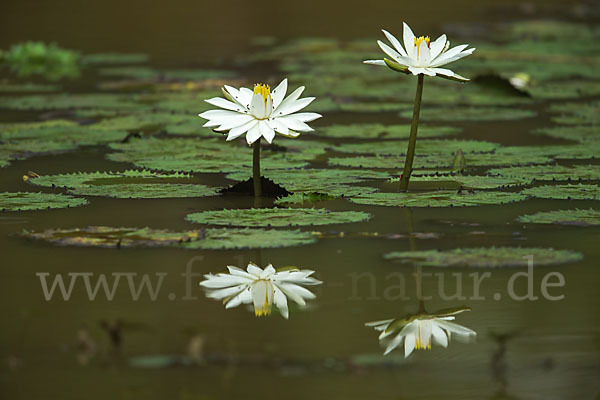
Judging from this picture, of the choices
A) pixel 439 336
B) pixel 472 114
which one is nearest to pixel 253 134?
pixel 439 336

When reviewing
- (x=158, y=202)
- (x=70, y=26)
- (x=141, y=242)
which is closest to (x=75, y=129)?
(x=158, y=202)

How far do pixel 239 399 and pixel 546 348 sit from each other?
0.80 metres

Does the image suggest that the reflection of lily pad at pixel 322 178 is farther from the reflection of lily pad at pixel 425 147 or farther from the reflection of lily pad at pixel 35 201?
the reflection of lily pad at pixel 35 201

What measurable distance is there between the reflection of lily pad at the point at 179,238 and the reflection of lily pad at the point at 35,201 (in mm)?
434

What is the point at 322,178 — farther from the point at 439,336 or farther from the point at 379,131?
the point at 439,336

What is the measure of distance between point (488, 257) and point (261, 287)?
2.34ft

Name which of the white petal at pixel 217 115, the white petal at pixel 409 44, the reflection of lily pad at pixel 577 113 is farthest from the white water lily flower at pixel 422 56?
the reflection of lily pad at pixel 577 113

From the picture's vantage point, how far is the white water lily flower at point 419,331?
262 centimetres

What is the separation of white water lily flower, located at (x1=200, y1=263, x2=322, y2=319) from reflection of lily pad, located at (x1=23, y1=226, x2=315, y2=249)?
17 centimetres

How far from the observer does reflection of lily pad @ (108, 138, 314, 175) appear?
5.11 meters

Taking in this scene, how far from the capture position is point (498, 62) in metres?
10.1

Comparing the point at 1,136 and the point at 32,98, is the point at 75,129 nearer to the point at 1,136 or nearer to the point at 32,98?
the point at 1,136

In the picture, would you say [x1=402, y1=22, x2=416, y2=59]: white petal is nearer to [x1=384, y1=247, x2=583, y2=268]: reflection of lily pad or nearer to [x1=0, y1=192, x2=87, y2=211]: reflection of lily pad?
[x1=384, y1=247, x2=583, y2=268]: reflection of lily pad

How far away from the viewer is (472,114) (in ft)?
22.5
